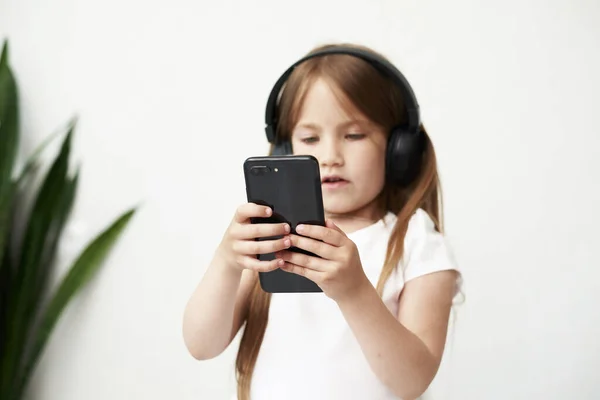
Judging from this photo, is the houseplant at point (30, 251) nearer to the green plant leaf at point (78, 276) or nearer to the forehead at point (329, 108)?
the green plant leaf at point (78, 276)

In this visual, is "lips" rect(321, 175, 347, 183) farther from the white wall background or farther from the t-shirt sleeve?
the white wall background

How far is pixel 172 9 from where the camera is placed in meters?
1.39

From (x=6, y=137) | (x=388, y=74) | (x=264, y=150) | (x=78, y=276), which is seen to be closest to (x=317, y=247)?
(x=388, y=74)

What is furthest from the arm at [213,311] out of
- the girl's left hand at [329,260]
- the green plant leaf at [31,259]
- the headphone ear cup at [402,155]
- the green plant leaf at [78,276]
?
the green plant leaf at [31,259]

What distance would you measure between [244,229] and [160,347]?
855mm

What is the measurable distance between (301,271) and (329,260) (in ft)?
0.11

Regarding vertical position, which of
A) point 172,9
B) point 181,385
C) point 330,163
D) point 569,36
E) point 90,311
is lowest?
point 181,385

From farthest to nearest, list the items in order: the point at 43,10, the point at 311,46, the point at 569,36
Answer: the point at 43,10, the point at 311,46, the point at 569,36

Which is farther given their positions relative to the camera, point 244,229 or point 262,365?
point 262,365

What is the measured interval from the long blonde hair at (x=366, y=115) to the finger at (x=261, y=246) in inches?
6.5

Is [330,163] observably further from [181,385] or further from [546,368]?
[181,385]

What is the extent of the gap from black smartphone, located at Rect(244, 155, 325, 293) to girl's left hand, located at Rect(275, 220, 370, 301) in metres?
0.01

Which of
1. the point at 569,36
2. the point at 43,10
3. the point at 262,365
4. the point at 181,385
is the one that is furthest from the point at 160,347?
the point at 569,36

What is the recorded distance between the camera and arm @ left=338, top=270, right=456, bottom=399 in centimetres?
66
